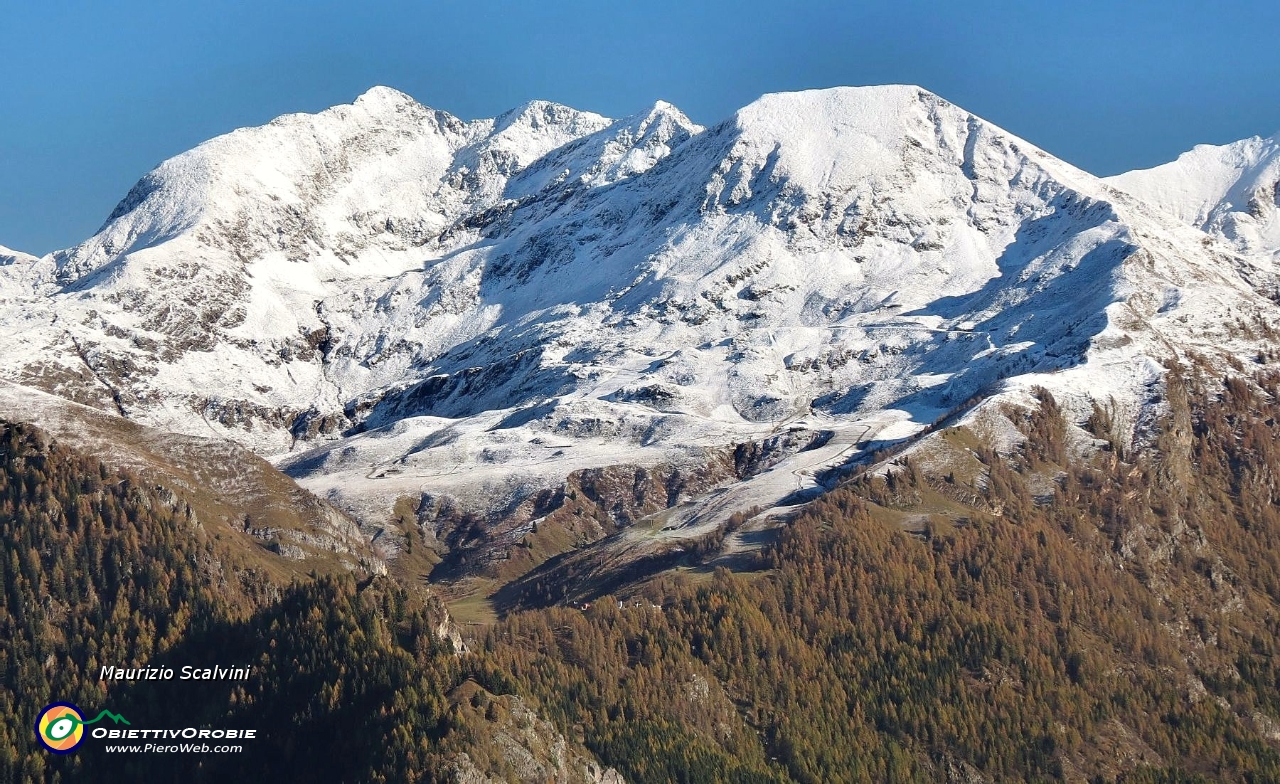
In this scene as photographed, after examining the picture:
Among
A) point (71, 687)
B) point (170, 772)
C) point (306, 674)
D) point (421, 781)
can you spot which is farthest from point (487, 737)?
point (71, 687)

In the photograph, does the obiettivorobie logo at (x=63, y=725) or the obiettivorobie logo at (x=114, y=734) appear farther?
the obiettivorobie logo at (x=114, y=734)

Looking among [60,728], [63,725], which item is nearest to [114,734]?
[63,725]

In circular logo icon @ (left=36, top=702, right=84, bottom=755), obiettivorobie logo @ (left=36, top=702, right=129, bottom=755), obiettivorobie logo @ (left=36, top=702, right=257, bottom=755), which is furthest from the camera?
obiettivorobie logo @ (left=36, top=702, right=257, bottom=755)

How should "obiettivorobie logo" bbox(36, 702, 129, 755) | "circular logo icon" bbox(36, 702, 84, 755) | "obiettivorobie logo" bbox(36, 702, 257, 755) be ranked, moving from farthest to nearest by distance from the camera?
"obiettivorobie logo" bbox(36, 702, 257, 755)
"obiettivorobie logo" bbox(36, 702, 129, 755)
"circular logo icon" bbox(36, 702, 84, 755)

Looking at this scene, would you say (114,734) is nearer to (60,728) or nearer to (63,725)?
(63,725)

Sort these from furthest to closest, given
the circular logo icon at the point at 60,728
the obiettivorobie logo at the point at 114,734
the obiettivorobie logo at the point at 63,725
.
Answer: the obiettivorobie logo at the point at 114,734 → the obiettivorobie logo at the point at 63,725 → the circular logo icon at the point at 60,728

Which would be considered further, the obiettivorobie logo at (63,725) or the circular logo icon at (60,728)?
the obiettivorobie logo at (63,725)

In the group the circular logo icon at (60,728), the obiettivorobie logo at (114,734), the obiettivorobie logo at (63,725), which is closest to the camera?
the circular logo icon at (60,728)
